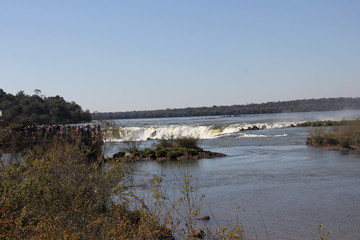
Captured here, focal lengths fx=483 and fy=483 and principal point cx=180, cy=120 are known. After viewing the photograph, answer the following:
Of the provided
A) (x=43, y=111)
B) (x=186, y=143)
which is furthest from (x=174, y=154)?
(x=43, y=111)

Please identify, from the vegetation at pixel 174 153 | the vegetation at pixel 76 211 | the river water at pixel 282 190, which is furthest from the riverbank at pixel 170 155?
the vegetation at pixel 76 211

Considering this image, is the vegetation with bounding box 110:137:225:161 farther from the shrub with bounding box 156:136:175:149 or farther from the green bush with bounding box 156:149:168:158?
the shrub with bounding box 156:136:175:149

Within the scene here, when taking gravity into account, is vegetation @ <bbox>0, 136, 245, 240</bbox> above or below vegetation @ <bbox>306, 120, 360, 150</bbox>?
above

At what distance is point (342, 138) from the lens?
1661 inches

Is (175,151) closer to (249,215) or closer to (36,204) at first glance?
(249,215)

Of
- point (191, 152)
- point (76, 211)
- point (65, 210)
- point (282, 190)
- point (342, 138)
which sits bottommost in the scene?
point (282, 190)

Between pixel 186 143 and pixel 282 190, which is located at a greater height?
pixel 186 143

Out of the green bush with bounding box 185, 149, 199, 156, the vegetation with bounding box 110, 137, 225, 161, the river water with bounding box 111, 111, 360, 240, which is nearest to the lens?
the river water with bounding box 111, 111, 360, 240

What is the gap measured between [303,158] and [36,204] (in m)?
28.9

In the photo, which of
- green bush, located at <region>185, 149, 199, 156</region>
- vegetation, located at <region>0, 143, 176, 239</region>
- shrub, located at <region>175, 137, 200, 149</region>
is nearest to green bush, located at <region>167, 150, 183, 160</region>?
green bush, located at <region>185, 149, 199, 156</region>

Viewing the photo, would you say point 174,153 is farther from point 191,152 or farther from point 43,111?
point 43,111

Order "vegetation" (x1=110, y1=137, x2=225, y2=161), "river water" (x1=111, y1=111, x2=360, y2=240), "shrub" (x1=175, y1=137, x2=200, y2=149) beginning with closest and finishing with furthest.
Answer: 1. "river water" (x1=111, y1=111, x2=360, y2=240)
2. "vegetation" (x1=110, y1=137, x2=225, y2=161)
3. "shrub" (x1=175, y1=137, x2=200, y2=149)

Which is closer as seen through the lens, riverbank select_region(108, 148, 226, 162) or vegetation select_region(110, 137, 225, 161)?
riverbank select_region(108, 148, 226, 162)

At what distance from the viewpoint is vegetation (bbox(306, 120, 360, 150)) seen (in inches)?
1620
